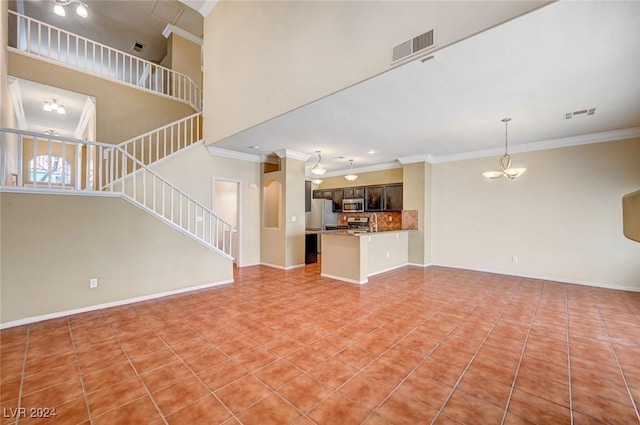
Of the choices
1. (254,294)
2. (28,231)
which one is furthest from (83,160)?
(254,294)

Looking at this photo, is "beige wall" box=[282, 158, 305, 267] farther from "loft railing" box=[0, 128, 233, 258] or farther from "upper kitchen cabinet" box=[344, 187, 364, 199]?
"upper kitchen cabinet" box=[344, 187, 364, 199]

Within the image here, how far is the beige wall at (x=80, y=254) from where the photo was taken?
3.20 m

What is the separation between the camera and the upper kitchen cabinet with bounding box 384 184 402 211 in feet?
24.6

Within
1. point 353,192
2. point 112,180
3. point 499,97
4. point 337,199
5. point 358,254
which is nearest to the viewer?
point 499,97

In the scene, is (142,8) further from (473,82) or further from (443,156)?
(443,156)

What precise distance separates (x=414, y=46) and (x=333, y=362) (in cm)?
313

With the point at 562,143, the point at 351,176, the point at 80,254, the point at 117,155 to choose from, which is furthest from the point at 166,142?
the point at 562,143

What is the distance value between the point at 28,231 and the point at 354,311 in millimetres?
4355

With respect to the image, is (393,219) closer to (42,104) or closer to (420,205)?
(420,205)

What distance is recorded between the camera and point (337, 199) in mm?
9250

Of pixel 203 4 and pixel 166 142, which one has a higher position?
pixel 203 4

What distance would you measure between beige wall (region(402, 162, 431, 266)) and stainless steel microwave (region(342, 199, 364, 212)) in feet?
5.55

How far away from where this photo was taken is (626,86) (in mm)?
3072

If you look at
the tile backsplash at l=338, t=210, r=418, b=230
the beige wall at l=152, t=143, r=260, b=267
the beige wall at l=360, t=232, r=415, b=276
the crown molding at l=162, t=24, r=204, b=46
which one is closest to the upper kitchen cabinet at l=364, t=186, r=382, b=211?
the tile backsplash at l=338, t=210, r=418, b=230
